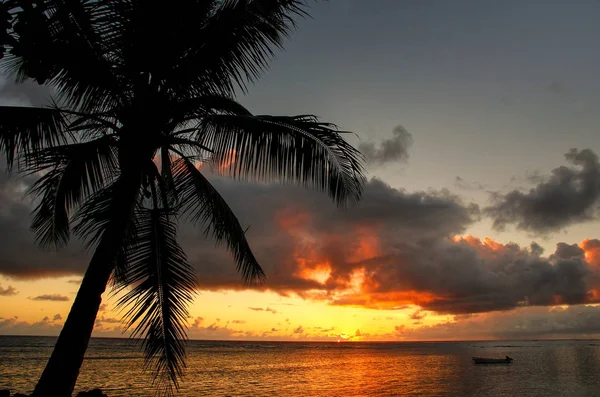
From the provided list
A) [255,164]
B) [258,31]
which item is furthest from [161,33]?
[255,164]

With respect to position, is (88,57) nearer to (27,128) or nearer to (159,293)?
(27,128)

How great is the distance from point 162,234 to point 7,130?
8.82 feet

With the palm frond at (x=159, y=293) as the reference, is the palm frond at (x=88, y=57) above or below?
above

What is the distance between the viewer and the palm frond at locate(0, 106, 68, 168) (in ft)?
20.6

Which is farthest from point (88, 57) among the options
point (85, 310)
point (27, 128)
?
point (85, 310)

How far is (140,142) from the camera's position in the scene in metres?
6.52

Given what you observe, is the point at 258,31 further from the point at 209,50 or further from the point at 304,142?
the point at 304,142

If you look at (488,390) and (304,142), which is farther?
(488,390)

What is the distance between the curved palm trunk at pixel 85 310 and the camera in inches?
214

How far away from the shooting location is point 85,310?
18.8 ft

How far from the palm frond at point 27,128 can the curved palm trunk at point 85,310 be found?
127 centimetres

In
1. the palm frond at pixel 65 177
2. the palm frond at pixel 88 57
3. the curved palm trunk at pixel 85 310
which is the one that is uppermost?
the palm frond at pixel 88 57

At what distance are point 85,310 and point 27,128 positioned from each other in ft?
8.74

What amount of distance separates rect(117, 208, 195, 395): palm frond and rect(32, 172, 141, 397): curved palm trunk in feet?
4.73
